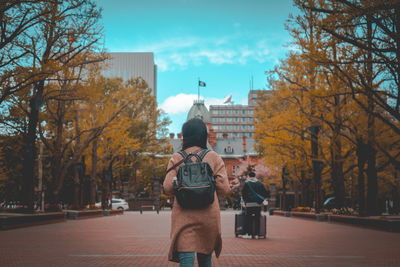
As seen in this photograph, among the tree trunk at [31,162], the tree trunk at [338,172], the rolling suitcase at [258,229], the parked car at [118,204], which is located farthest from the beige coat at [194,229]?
the parked car at [118,204]

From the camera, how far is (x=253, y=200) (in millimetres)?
11820

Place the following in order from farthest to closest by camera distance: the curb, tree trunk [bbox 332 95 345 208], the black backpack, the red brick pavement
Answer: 1. tree trunk [bbox 332 95 345 208]
2. the curb
3. the red brick pavement
4. the black backpack

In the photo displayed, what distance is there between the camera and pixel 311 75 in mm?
24156

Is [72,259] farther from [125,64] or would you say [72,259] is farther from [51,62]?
[125,64]

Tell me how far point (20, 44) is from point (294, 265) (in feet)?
43.9

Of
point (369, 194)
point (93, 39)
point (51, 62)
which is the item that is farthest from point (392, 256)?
point (93, 39)

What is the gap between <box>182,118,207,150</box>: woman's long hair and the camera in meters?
4.09

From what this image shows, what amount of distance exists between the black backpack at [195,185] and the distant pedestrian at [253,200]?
7.96 m

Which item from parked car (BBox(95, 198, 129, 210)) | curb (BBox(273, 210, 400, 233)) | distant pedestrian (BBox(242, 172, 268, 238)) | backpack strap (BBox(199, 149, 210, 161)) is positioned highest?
backpack strap (BBox(199, 149, 210, 161))

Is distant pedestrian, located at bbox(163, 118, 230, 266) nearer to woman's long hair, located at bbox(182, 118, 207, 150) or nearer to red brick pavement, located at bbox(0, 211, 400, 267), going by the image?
woman's long hair, located at bbox(182, 118, 207, 150)

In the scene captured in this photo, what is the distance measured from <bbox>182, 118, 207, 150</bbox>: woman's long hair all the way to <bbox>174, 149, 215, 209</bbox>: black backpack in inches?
12.9

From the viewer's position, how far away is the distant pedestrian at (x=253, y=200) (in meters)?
11.7

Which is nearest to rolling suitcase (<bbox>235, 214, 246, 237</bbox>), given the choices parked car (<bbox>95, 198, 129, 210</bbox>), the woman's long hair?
the woman's long hair

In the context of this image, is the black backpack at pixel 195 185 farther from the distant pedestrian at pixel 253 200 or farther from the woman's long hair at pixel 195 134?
the distant pedestrian at pixel 253 200
